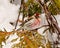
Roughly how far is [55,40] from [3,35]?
1.86ft

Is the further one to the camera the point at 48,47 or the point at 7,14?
the point at 7,14

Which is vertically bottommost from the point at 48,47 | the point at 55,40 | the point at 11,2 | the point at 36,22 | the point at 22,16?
the point at 48,47

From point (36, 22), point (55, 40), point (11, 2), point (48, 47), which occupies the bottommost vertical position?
point (48, 47)

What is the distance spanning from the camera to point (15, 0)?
82.4 inches

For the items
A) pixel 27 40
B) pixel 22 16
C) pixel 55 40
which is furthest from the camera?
pixel 22 16

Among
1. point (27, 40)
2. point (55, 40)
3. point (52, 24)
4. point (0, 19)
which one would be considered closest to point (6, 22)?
point (0, 19)

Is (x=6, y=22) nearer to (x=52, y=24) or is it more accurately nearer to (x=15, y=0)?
(x=15, y=0)

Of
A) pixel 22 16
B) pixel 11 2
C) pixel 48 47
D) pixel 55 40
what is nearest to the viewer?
pixel 48 47

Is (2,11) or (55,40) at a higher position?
(2,11)

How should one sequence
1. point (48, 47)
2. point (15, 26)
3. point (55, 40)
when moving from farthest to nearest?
point (15, 26), point (55, 40), point (48, 47)

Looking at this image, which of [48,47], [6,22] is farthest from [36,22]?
[48,47]

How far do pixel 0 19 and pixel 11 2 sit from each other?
0.79ft

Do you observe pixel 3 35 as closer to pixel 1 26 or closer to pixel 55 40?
pixel 55 40

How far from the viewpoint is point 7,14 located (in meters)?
1.96
